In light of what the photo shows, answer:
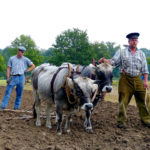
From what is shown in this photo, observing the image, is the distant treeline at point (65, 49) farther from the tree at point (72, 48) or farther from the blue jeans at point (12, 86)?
the blue jeans at point (12, 86)

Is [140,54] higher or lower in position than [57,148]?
higher

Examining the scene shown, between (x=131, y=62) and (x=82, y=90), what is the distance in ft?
6.24

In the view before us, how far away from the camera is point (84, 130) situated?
6047 mm

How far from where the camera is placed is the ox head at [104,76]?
6035 millimetres

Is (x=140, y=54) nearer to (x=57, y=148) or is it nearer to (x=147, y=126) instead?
(x=147, y=126)

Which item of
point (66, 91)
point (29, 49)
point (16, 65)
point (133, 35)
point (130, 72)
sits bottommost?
point (66, 91)

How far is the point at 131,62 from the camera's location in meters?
6.20

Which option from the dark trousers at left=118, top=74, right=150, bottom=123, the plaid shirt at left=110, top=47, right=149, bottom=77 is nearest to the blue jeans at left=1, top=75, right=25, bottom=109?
the plaid shirt at left=110, top=47, right=149, bottom=77

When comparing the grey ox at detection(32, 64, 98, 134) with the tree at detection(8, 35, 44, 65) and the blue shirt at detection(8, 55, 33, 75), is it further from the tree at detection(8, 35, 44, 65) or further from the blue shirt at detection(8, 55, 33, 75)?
the tree at detection(8, 35, 44, 65)

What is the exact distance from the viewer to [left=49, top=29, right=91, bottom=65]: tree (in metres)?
39.6

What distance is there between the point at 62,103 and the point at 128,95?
200 cm

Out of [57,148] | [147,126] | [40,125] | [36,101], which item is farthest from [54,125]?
[147,126]

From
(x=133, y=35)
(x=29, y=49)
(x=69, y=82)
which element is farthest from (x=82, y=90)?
(x=29, y=49)

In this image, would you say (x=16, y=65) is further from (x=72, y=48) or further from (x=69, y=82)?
(x=72, y=48)
